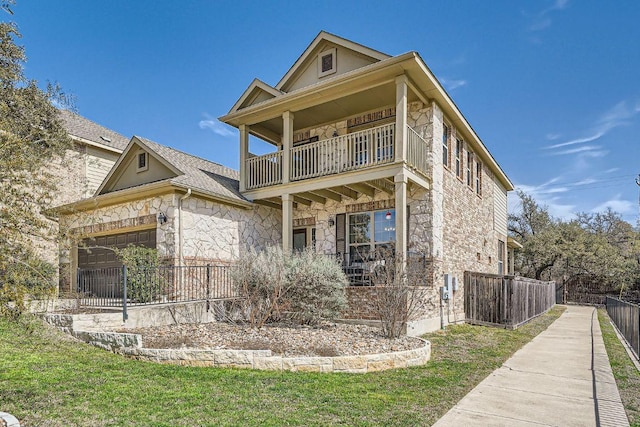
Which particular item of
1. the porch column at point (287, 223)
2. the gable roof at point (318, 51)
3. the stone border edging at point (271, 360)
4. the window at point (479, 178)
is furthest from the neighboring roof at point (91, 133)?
the window at point (479, 178)

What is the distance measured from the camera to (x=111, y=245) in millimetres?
13828

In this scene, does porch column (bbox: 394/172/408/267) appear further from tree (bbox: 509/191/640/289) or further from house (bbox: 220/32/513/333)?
tree (bbox: 509/191/640/289)

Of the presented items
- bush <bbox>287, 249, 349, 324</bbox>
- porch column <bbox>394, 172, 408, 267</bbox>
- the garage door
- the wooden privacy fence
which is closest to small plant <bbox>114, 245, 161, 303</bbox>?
the garage door

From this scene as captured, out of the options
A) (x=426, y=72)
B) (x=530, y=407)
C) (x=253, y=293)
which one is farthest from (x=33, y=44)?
(x=530, y=407)

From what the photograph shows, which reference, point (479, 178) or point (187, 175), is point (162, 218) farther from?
point (479, 178)

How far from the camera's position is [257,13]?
13875 millimetres

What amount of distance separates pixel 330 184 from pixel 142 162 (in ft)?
20.7

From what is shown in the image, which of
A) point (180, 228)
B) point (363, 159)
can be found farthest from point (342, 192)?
point (180, 228)

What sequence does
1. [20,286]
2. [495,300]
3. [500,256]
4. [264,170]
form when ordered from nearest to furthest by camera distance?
[20,286] → [495,300] → [264,170] → [500,256]

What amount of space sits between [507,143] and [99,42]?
26114 mm

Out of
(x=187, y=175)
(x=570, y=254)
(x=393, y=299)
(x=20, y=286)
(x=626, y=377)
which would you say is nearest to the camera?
(x=20, y=286)

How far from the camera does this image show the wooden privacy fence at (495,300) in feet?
41.8

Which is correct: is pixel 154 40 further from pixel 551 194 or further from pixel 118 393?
pixel 551 194

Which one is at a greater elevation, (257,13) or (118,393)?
(257,13)
